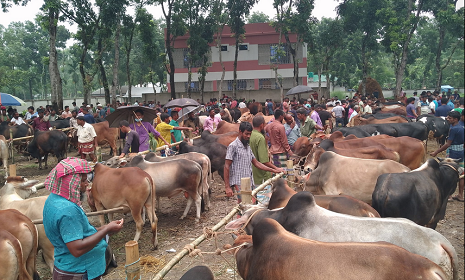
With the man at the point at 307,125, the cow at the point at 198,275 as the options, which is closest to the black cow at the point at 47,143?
the man at the point at 307,125

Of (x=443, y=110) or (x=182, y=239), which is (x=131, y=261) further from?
(x=443, y=110)

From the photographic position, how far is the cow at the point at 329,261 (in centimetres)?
237

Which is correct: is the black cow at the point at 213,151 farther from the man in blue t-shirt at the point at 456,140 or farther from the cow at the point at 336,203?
the man in blue t-shirt at the point at 456,140

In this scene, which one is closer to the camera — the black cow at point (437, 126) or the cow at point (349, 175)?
the cow at point (349, 175)

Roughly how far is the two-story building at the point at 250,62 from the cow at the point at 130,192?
27.5m

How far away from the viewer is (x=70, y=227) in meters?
2.89

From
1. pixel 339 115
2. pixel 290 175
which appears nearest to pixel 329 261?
pixel 290 175

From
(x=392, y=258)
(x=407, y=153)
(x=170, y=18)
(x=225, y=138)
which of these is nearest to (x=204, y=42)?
(x=170, y=18)

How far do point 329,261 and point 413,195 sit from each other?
10.3ft

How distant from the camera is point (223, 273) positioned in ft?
→ 16.7

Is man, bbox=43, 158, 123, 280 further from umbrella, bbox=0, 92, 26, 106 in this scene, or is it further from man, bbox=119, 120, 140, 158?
umbrella, bbox=0, 92, 26, 106

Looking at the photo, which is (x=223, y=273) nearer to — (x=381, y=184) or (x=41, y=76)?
(x=381, y=184)

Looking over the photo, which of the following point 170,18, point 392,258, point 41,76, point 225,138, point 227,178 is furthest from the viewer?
point 41,76

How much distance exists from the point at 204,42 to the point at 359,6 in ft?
41.8
